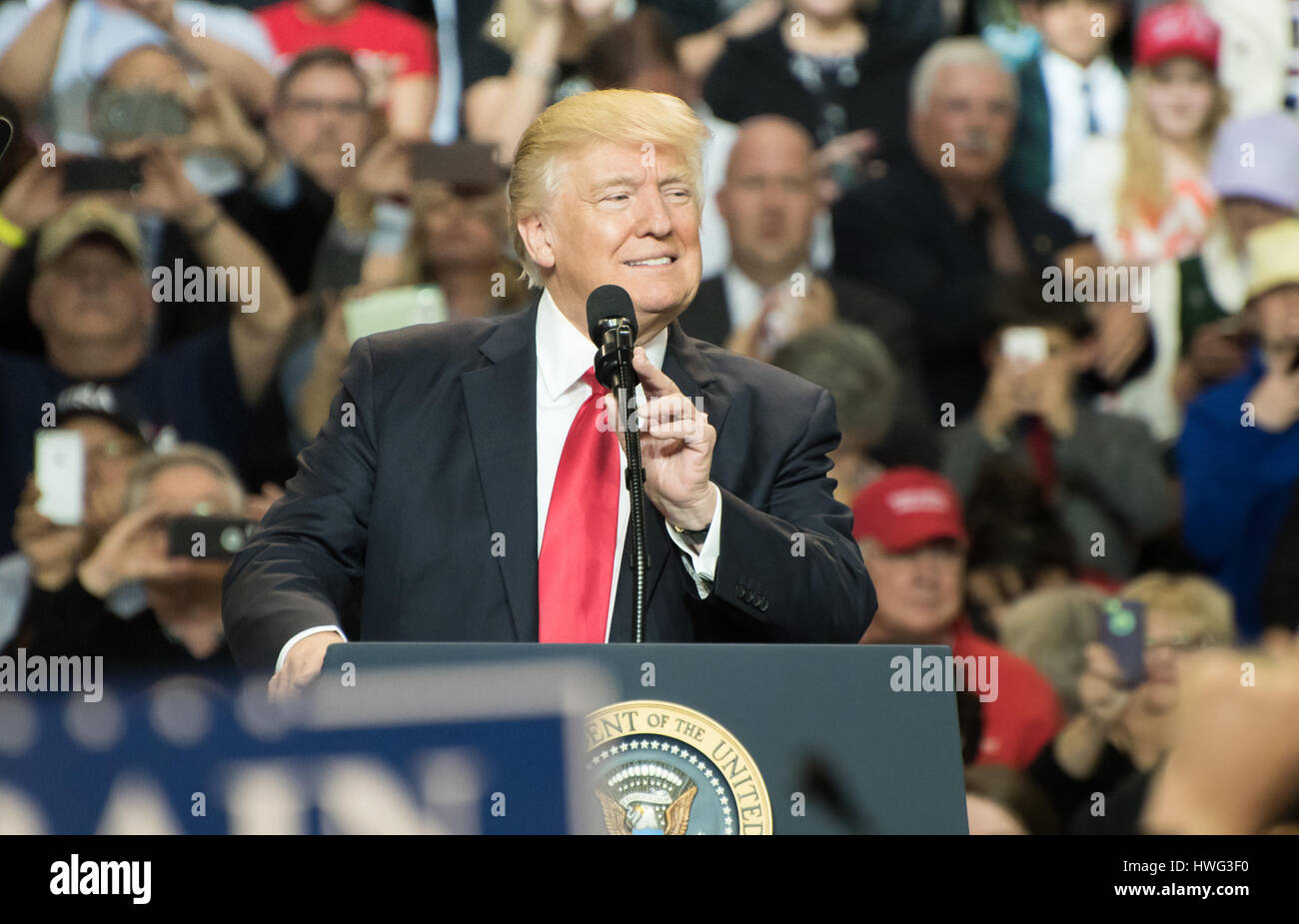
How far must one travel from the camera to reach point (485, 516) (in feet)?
7.02

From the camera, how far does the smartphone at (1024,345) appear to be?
4.27 meters

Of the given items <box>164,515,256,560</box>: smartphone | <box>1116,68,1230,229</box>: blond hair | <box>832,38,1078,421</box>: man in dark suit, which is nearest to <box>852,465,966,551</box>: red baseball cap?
<box>832,38,1078,421</box>: man in dark suit

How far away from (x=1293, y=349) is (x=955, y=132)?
3.36ft

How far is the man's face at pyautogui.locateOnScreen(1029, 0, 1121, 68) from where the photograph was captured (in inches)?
181

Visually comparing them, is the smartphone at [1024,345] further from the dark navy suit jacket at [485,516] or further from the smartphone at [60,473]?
the smartphone at [60,473]

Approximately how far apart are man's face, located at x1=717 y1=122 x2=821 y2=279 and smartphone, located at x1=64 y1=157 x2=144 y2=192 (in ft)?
4.91

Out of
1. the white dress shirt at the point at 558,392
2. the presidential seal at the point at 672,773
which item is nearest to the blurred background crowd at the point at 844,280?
the white dress shirt at the point at 558,392

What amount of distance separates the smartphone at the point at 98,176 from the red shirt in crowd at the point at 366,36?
506mm

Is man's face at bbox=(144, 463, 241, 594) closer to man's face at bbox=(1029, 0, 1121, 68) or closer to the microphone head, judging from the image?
the microphone head

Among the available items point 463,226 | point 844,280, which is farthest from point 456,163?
point 844,280

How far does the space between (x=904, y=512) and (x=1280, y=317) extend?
1169 millimetres
